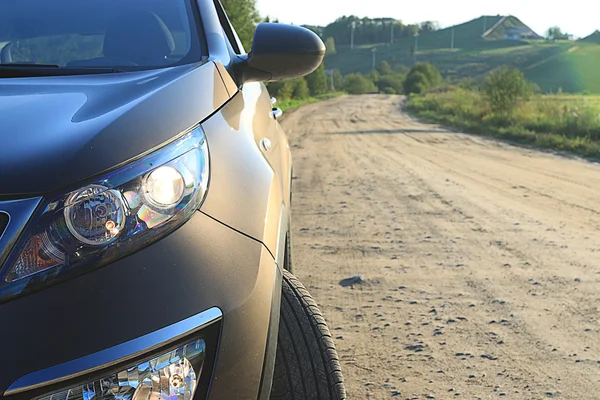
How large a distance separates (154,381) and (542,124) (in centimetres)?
1580

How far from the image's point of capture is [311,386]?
61.6 inches

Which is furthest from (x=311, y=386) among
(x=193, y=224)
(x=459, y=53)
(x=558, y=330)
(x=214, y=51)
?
(x=459, y=53)

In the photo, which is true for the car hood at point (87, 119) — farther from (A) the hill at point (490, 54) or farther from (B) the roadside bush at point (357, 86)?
(B) the roadside bush at point (357, 86)

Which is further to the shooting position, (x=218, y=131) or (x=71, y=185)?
(x=218, y=131)

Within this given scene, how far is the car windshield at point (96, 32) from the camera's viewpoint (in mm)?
2123

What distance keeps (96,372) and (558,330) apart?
2616 millimetres

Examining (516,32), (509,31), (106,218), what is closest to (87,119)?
(106,218)

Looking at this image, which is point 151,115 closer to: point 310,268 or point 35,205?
point 35,205

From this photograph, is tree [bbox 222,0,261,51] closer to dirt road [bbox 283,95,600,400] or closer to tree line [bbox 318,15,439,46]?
dirt road [bbox 283,95,600,400]

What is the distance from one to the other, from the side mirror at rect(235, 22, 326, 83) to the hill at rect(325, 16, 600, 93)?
237 feet

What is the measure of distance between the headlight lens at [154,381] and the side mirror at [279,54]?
3.78ft

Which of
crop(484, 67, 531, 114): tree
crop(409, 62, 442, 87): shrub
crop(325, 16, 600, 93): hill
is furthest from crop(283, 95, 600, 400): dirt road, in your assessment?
crop(325, 16, 600, 93): hill

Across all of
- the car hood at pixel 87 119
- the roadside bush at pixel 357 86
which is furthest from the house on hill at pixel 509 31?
the car hood at pixel 87 119

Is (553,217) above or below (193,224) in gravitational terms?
below
